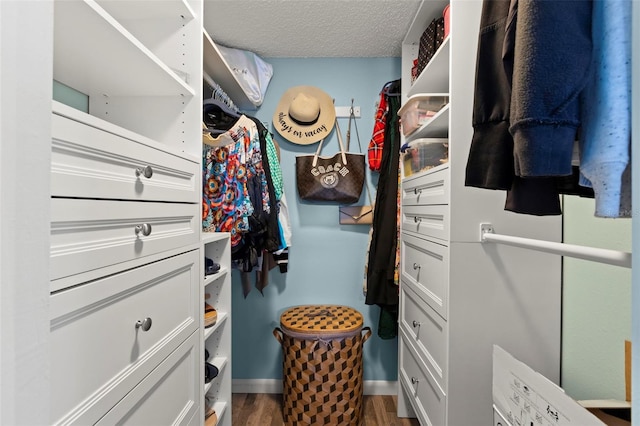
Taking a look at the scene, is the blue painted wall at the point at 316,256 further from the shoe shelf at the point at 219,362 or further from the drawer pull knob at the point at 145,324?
the drawer pull knob at the point at 145,324

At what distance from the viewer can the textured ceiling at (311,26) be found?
156cm

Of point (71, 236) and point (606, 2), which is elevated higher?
point (606, 2)

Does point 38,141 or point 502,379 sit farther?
point 502,379

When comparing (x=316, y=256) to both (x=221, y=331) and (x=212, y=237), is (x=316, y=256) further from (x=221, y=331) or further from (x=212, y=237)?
(x=212, y=237)

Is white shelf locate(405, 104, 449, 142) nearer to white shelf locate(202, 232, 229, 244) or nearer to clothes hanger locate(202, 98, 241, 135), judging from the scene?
clothes hanger locate(202, 98, 241, 135)

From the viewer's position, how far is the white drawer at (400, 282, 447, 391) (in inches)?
46.2

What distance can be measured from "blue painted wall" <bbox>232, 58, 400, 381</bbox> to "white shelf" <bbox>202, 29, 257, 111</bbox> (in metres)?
0.16

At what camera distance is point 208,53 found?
1424 mm

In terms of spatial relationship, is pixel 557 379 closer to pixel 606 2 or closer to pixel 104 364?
pixel 606 2

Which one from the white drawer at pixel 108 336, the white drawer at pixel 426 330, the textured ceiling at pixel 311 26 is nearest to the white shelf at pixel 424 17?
the textured ceiling at pixel 311 26

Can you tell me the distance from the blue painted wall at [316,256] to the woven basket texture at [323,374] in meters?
0.38

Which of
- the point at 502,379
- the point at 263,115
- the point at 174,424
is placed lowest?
the point at 174,424

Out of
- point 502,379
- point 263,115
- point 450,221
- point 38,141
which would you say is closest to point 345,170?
point 263,115

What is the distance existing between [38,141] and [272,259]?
163cm
